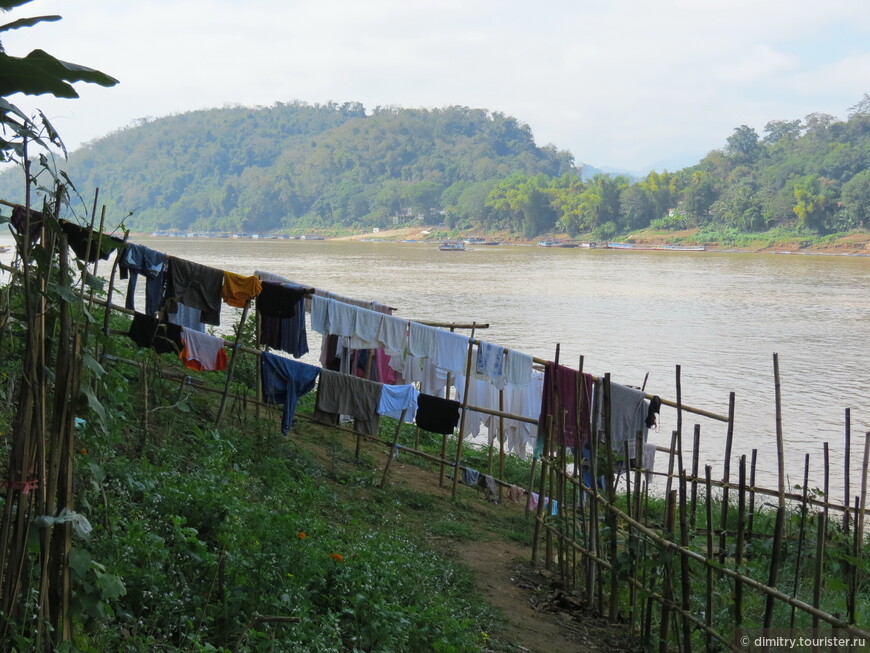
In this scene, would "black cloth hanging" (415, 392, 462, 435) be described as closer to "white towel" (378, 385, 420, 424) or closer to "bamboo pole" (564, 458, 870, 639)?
"white towel" (378, 385, 420, 424)

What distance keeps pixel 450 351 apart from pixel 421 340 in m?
0.28

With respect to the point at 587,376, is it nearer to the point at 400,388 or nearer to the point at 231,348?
the point at 400,388

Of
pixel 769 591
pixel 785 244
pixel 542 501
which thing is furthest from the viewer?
pixel 785 244

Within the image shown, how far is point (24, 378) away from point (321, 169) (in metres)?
105

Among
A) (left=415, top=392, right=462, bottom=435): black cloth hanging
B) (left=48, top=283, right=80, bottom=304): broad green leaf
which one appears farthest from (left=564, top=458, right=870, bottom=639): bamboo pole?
(left=415, top=392, right=462, bottom=435): black cloth hanging

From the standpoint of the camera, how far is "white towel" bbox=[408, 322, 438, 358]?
317 inches

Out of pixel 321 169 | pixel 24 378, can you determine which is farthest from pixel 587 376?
pixel 321 169

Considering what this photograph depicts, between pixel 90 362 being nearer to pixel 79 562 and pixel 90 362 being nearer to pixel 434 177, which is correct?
pixel 79 562

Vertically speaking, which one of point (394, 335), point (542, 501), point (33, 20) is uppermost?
point (33, 20)

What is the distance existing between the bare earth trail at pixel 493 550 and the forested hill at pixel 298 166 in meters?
81.2

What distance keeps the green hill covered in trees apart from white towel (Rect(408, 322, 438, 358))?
5839 cm

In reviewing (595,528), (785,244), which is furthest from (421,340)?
(785,244)

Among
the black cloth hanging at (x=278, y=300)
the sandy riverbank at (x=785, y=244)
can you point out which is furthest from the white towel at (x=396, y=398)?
the sandy riverbank at (x=785, y=244)

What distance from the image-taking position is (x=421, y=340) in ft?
26.5
